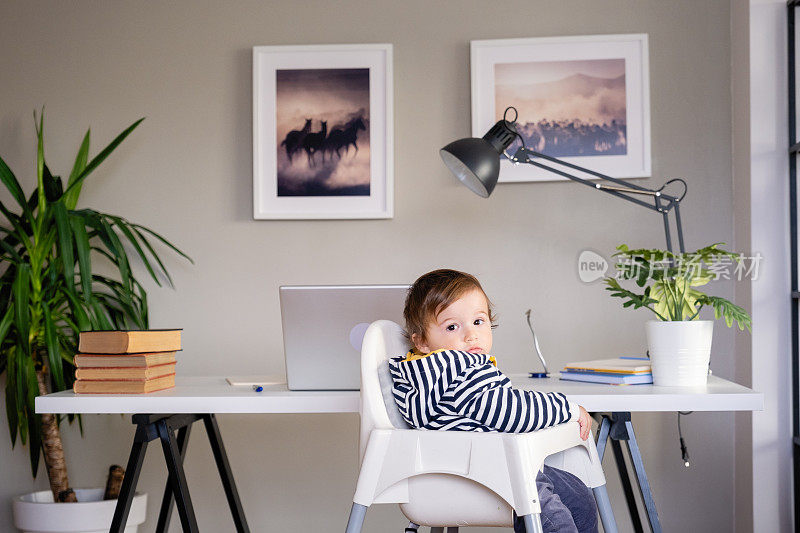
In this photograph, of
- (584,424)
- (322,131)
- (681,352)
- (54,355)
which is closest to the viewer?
(584,424)

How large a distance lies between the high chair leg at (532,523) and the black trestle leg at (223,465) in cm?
118

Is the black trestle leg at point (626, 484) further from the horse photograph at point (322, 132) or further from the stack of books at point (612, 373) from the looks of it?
the horse photograph at point (322, 132)

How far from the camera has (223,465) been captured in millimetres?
2404

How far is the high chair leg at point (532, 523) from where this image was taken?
4.54ft

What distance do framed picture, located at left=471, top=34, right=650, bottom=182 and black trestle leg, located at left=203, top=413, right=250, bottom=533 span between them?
4.26ft

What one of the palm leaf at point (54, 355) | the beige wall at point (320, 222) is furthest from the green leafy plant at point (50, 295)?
the beige wall at point (320, 222)

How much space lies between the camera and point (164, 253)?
3.04 metres

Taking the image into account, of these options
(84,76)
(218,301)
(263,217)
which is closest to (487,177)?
(263,217)

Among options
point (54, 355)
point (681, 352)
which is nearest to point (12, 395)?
point (54, 355)

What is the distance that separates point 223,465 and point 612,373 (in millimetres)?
1140

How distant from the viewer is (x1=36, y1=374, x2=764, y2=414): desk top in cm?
177

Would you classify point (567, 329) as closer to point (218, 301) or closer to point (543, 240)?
point (543, 240)

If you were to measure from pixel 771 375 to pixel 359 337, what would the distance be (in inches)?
55.9

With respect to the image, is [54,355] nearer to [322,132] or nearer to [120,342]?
[120,342]
